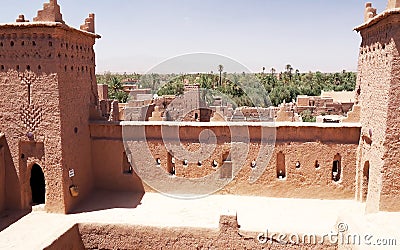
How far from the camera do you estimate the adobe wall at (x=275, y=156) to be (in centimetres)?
1116

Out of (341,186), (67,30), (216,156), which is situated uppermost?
(67,30)

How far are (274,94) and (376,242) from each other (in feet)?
136

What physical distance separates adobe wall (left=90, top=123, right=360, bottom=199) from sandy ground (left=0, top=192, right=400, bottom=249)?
38 centimetres

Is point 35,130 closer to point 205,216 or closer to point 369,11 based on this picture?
point 205,216

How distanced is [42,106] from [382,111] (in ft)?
30.4

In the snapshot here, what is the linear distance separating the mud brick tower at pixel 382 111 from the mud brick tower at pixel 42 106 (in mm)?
8536

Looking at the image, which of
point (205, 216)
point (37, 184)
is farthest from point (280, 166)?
point (37, 184)

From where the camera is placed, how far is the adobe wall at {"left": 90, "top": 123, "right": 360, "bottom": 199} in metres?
11.2

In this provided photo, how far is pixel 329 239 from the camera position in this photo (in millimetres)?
9031

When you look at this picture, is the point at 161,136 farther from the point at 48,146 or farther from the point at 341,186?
the point at 341,186

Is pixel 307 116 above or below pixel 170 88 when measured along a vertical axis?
below

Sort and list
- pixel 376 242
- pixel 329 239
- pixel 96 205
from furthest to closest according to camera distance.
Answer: pixel 96 205 → pixel 329 239 → pixel 376 242

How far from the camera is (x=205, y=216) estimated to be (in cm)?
1050

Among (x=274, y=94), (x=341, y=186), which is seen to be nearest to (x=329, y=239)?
(x=341, y=186)
